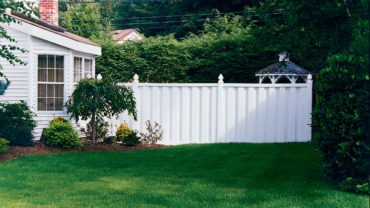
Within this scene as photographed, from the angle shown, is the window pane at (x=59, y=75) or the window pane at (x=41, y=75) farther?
the window pane at (x=59, y=75)

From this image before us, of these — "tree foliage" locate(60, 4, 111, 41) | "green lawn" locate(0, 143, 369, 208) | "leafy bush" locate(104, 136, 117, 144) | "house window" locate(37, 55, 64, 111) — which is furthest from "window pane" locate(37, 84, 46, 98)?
"tree foliage" locate(60, 4, 111, 41)

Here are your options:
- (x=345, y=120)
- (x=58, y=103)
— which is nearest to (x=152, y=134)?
(x=58, y=103)

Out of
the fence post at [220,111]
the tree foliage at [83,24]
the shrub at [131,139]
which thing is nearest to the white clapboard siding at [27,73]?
the shrub at [131,139]

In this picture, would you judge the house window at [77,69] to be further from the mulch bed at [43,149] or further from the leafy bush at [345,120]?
the leafy bush at [345,120]

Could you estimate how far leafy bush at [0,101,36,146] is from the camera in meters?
10.8

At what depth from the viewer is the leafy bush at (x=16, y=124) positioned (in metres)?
10.8

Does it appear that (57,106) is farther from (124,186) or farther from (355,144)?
(355,144)

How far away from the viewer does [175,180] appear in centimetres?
736

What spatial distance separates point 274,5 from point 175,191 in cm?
338

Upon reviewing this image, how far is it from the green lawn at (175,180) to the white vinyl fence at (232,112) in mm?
955

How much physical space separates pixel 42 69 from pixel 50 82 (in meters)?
0.38

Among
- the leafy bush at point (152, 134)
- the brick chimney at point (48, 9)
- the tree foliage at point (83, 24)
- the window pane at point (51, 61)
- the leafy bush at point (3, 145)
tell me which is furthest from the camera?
the tree foliage at point (83, 24)

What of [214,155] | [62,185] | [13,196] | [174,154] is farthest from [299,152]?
[13,196]

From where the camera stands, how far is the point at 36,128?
38.6 ft
